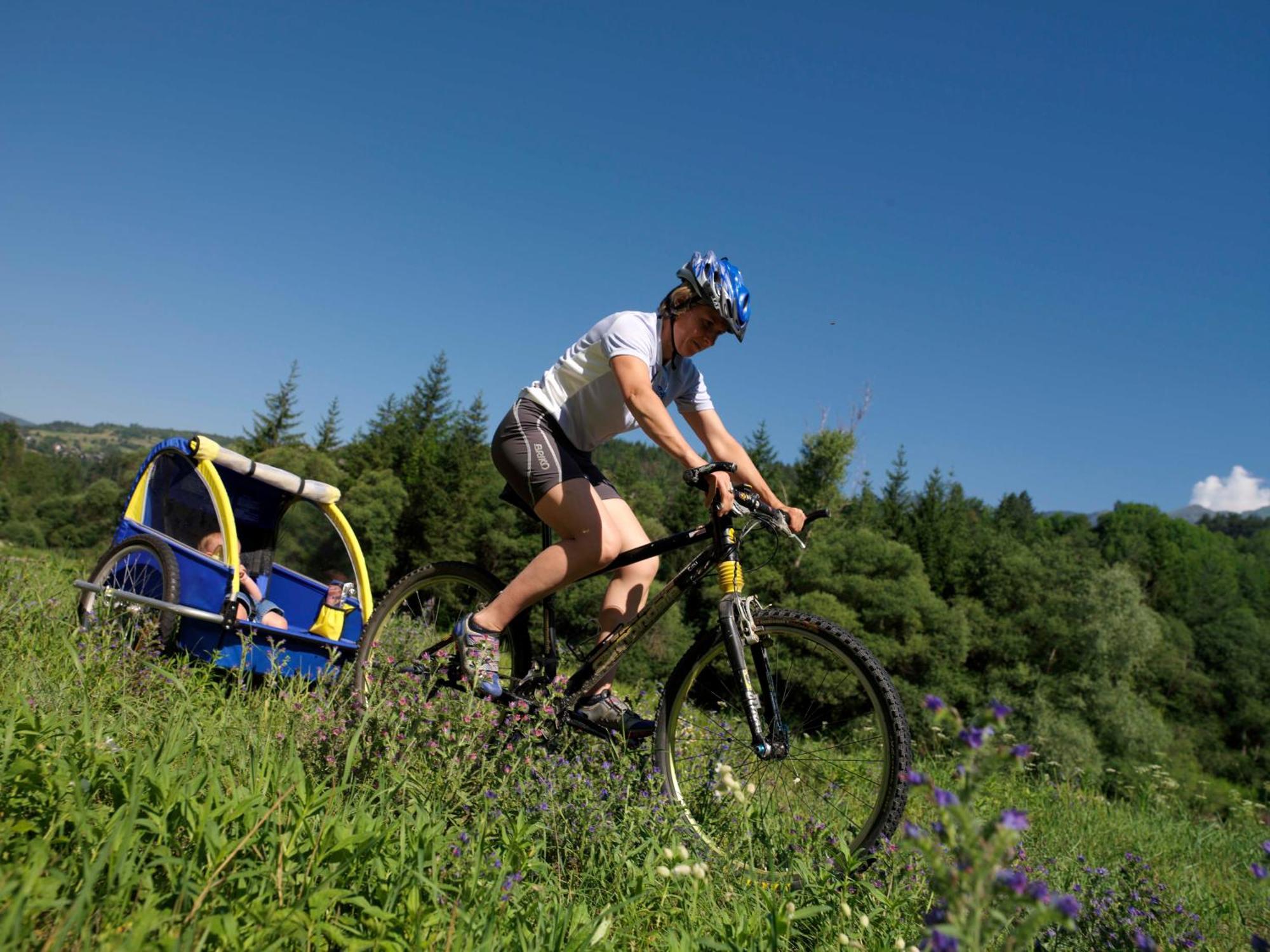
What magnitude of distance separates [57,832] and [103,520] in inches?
1943

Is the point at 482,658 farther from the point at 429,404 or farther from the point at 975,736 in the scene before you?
the point at 429,404

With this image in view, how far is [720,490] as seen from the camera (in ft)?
10.2

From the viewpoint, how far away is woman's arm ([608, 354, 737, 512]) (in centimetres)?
310

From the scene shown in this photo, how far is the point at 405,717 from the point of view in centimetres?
262

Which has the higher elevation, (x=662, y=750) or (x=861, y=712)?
(x=861, y=712)

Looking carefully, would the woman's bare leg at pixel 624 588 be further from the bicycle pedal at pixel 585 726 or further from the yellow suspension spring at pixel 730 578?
the yellow suspension spring at pixel 730 578

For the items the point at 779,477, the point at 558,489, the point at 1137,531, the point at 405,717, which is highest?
the point at 1137,531

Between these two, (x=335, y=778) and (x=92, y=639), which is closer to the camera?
(x=335, y=778)

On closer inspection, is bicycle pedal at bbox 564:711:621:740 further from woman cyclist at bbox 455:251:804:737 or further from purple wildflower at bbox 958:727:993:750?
purple wildflower at bbox 958:727:993:750

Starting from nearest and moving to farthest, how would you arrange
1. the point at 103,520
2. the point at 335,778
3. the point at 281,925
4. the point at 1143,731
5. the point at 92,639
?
the point at 281,925 < the point at 335,778 < the point at 92,639 < the point at 1143,731 < the point at 103,520

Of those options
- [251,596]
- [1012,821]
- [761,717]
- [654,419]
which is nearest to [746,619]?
[761,717]

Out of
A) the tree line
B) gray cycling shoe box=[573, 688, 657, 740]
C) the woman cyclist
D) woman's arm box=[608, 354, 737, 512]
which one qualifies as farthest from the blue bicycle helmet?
the tree line

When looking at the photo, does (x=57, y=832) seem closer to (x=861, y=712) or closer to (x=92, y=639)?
(x=92, y=639)

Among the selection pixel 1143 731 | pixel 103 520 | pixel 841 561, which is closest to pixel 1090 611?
pixel 1143 731
